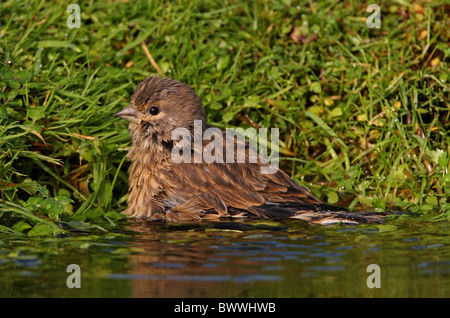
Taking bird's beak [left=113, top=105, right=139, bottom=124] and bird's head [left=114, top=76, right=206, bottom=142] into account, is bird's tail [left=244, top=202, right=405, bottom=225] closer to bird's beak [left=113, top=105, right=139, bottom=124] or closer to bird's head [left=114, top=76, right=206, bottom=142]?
bird's head [left=114, top=76, right=206, bottom=142]

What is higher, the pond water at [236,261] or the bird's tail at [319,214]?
the bird's tail at [319,214]

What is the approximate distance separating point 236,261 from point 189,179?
1.55 metres

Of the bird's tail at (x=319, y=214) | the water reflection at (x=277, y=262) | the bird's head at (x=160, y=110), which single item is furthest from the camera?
the bird's head at (x=160, y=110)

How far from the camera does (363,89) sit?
7.83 metres

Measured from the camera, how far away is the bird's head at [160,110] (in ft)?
21.1

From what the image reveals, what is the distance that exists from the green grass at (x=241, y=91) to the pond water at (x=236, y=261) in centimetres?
63

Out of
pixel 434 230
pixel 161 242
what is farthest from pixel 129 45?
pixel 434 230

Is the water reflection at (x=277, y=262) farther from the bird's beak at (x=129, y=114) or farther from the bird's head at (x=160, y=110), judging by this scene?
the bird's beak at (x=129, y=114)

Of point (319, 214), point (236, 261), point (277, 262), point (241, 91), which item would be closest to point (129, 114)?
point (241, 91)

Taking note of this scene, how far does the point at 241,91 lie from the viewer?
7.76m

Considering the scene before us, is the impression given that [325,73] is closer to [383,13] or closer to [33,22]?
[383,13]

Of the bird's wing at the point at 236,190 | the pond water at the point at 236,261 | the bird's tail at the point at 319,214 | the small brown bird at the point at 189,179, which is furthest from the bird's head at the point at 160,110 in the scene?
the bird's tail at the point at 319,214

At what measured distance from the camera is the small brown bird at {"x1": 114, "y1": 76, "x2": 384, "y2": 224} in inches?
236
